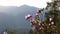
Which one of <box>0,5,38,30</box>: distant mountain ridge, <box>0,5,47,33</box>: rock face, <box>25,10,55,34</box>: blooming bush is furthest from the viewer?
<box>0,5,38,30</box>: distant mountain ridge

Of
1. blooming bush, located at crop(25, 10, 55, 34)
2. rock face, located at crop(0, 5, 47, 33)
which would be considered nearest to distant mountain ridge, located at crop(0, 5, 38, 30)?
rock face, located at crop(0, 5, 47, 33)

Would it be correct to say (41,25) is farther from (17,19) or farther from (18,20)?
(18,20)

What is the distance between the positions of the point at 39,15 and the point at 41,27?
0.41m

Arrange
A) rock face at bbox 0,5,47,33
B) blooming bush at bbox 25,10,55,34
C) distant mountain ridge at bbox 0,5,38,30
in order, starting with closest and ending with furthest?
blooming bush at bbox 25,10,55,34, rock face at bbox 0,5,47,33, distant mountain ridge at bbox 0,5,38,30

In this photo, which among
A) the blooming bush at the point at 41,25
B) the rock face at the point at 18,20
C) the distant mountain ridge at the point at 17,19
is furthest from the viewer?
the distant mountain ridge at the point at 17,19

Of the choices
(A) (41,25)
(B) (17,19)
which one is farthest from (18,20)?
(A) (41,25)

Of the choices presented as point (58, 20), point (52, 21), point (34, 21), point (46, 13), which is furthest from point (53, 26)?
point (46, 13)

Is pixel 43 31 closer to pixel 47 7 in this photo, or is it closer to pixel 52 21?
pixel 52 21

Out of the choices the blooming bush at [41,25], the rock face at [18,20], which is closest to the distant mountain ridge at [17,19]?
the rock face at [18,20]

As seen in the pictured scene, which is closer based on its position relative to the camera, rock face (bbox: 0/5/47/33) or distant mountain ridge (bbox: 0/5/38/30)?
rock face (bbox: 0/5/47/33)

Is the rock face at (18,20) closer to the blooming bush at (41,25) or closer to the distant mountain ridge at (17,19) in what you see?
the distant mountain ridge at (17,19)

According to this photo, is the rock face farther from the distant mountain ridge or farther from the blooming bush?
the blooming bush

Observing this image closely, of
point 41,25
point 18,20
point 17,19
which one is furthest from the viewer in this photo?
point 18,20

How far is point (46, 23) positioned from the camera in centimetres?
507
